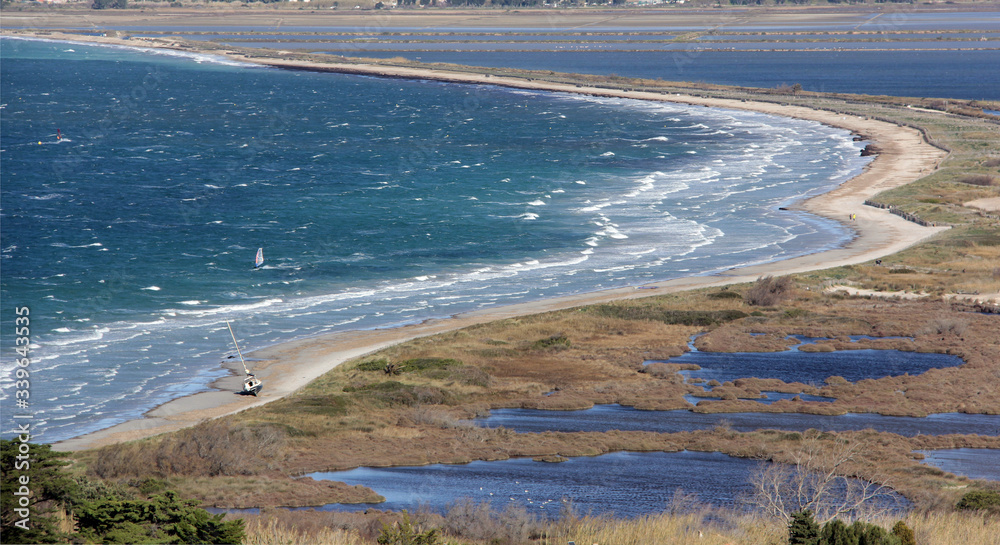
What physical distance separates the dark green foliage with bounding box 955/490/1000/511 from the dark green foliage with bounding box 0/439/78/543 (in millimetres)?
24091

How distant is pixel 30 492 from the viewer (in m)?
18.7

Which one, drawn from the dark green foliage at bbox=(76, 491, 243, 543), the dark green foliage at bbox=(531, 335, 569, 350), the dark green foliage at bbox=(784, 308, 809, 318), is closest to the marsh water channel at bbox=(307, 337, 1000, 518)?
the dark green foliage at bbox=(531, 335, 569, 350)

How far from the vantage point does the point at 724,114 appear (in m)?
156

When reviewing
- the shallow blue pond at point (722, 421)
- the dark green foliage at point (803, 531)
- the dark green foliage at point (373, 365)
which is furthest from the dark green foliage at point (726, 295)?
the dark green foliage at point (803, 531)

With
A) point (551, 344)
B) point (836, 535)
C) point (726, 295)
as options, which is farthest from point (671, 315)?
point (836, 535)

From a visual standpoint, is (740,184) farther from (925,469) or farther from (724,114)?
(925,469)

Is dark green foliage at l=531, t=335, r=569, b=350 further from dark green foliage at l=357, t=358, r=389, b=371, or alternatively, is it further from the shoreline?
dark green foliage at l=357, t=358, r=389, b=371

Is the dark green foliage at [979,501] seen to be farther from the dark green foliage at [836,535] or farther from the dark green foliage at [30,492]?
the dark green foliage at [30,492]

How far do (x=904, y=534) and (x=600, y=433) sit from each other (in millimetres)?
17607

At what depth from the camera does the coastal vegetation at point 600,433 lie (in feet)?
67.4

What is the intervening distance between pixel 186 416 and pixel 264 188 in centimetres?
5833

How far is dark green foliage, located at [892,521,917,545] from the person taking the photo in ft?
61.6

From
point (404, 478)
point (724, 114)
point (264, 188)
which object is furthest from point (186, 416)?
point (724, 114)

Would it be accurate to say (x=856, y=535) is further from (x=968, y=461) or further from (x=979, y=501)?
(x=968, y=461)
